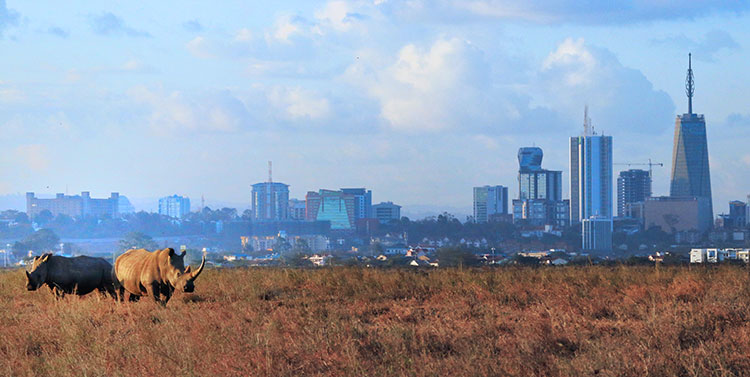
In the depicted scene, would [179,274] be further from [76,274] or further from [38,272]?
[38,272]

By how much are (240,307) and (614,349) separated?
23.7ft

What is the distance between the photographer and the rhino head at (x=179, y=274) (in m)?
15.9

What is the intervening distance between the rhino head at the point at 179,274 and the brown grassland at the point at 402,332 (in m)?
0.40

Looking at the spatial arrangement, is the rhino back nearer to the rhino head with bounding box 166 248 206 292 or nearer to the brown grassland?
the brown grassland

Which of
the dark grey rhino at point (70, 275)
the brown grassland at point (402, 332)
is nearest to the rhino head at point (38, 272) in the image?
the dark grey rhino at point (70, 275)

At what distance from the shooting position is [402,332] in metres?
12.4

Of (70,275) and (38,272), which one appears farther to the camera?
(70,275)

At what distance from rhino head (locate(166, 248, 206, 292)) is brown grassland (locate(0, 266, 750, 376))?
0.40 m

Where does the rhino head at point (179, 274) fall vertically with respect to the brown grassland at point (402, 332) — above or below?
above

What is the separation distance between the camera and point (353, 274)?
73.7 ft

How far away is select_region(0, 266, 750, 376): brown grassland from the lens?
1047cm

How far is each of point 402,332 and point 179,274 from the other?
579cm

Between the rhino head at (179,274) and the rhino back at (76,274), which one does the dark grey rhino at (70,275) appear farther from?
the rhino head at (179,274)

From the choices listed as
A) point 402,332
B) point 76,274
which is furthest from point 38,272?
point 402,332
